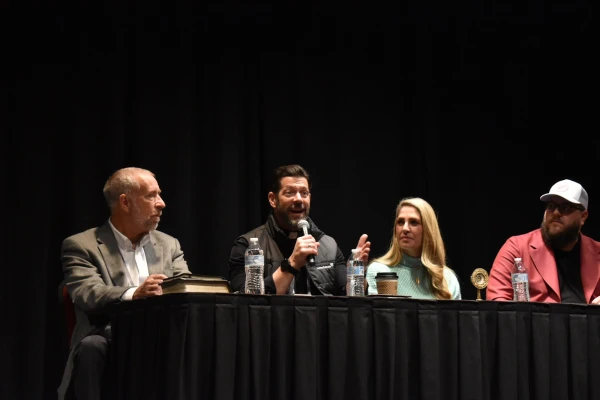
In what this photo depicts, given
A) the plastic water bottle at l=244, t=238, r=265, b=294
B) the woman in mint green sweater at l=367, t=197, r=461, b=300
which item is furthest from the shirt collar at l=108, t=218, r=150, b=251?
the woman in mint green sweater at l=367, t=197, r=461, b=300

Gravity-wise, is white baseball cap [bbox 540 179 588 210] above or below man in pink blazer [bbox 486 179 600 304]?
above

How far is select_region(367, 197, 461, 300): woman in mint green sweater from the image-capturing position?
169 inches

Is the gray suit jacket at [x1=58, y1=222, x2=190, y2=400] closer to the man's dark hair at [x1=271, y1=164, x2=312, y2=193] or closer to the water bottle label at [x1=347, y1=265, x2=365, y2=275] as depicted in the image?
the man's dark hair at [x1=271, y1=164, x2=312, y2=193]

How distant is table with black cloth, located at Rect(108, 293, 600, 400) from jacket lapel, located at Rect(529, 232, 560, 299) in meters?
0.94

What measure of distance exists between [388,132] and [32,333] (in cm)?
258

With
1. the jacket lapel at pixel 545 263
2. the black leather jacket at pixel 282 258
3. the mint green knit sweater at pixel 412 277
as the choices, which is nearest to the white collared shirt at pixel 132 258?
the black leather jacket at pixel 282 258

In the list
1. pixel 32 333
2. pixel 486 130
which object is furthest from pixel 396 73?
pixel 32 333

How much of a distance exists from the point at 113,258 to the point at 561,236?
7.75ft

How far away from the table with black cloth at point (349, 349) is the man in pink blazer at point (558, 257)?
98 centimetres

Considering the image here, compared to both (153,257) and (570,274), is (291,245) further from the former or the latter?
(570,274)

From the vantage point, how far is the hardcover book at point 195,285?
2.96 m

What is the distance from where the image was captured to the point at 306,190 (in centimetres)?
434

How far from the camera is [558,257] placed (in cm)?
448

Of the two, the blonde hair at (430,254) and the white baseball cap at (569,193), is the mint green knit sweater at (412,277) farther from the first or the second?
the white baseball cap at (569,193)
